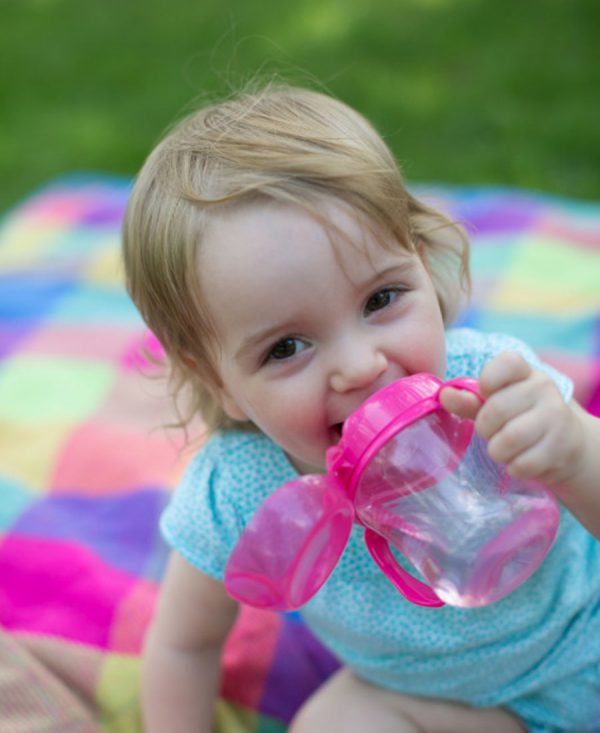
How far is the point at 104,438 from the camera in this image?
210 cm

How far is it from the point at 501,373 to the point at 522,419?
0.16 feet

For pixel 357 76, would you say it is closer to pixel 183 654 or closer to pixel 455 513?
pixel 183 654

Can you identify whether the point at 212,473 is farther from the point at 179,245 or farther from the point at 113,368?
the point at 113,368

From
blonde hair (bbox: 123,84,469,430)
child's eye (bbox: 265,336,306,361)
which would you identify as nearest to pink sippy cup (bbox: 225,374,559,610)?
child's eye (bbox: 265,336,306,361)

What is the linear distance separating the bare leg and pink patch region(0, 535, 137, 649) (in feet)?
1.33

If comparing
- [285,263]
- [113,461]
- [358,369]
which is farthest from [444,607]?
[113,461]

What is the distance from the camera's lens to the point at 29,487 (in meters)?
2.01

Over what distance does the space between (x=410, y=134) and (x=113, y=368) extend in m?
1.57

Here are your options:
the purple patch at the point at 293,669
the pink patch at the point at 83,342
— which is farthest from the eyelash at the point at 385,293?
the pink patch at the point at 83,342

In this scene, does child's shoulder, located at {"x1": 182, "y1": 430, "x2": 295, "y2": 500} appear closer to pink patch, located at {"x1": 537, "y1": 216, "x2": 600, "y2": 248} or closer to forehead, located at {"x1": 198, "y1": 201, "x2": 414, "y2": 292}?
forehead, located at {"x1": 198, "y1": 201, "x2": 414, "y2": 292}

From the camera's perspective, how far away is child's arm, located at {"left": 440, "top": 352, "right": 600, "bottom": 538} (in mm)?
969

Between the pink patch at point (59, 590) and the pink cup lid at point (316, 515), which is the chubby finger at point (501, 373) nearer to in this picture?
the pink cup lid at point (316, 515)

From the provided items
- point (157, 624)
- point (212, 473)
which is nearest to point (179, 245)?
point (212, 473)

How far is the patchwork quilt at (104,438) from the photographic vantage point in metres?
1.62
